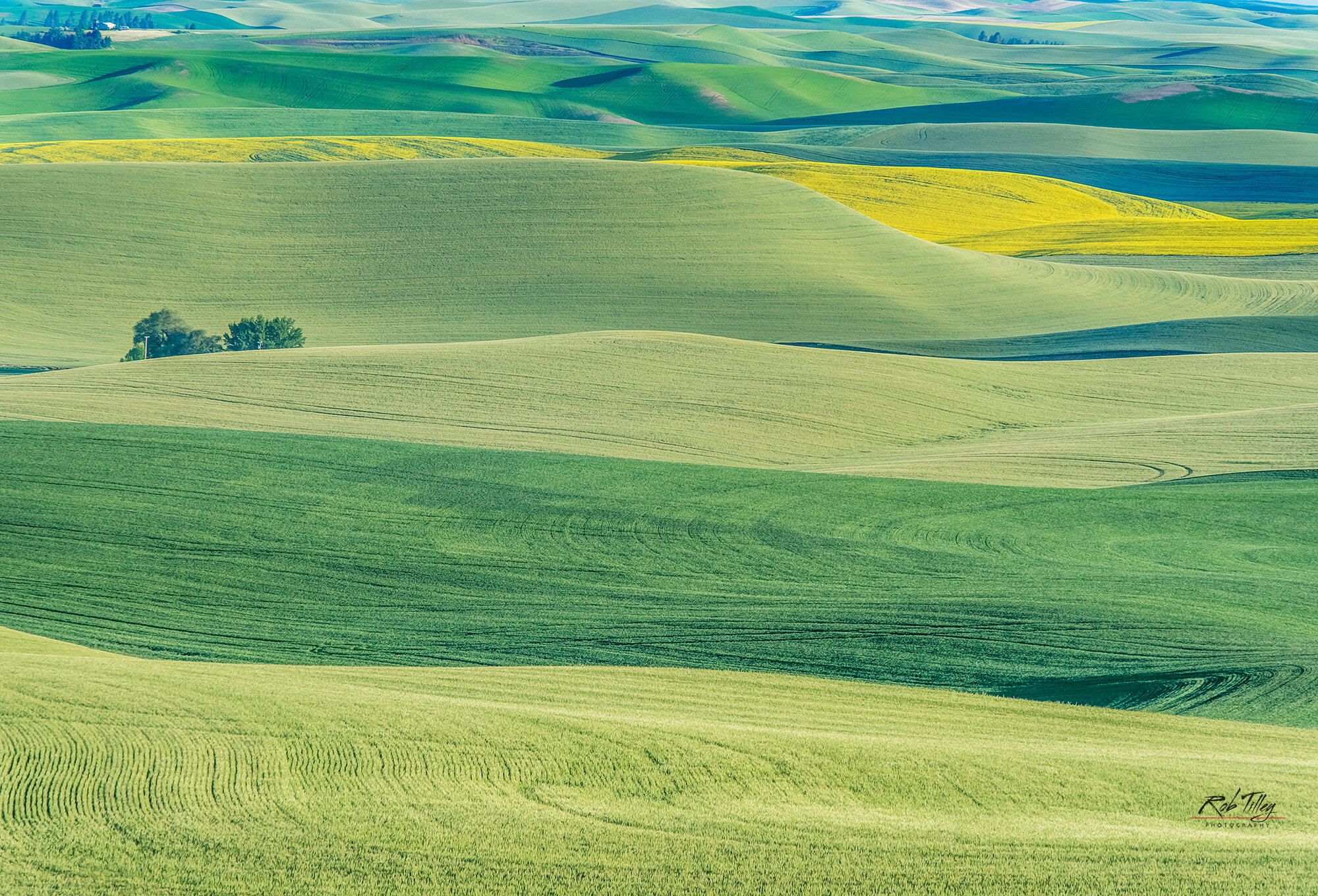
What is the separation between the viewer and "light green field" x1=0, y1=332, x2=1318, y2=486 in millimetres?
23156

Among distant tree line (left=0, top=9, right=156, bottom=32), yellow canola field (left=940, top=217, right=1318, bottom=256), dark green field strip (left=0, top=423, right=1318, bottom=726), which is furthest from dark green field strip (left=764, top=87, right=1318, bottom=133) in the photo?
distant tree line (left=0, top=9, right=156, bottom=32)

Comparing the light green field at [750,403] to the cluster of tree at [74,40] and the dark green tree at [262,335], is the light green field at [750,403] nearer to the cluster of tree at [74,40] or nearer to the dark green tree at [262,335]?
the dark green tree at [262,335]

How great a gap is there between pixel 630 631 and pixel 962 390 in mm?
18704

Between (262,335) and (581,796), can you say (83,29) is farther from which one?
(581,796)

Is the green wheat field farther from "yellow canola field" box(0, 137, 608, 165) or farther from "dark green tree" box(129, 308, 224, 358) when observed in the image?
"yellow canola field" box(0, 137, 608, 165)

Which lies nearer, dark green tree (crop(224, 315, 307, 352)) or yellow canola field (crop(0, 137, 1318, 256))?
→ dark green tree (crop(224, 315, 307, 352))

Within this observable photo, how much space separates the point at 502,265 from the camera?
45875 millimetres

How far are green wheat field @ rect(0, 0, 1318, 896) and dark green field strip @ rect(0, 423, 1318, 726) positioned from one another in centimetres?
8

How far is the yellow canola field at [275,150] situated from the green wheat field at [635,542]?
17.4 m

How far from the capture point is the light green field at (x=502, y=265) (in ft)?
Answer: 137

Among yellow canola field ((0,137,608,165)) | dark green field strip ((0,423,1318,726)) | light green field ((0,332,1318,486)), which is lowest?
light green field ((0,332,1318,486))

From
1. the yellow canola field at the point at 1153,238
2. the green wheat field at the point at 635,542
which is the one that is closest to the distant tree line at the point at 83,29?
the green wheat field at the point at 635,542

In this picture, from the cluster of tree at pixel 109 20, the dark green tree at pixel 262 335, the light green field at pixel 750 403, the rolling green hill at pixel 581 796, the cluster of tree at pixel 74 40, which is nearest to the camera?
the rolling green hill at pixel 581 796

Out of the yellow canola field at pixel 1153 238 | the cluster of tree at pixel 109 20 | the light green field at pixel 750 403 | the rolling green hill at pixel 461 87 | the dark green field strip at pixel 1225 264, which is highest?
the cluster of tree at pixel 109 20
